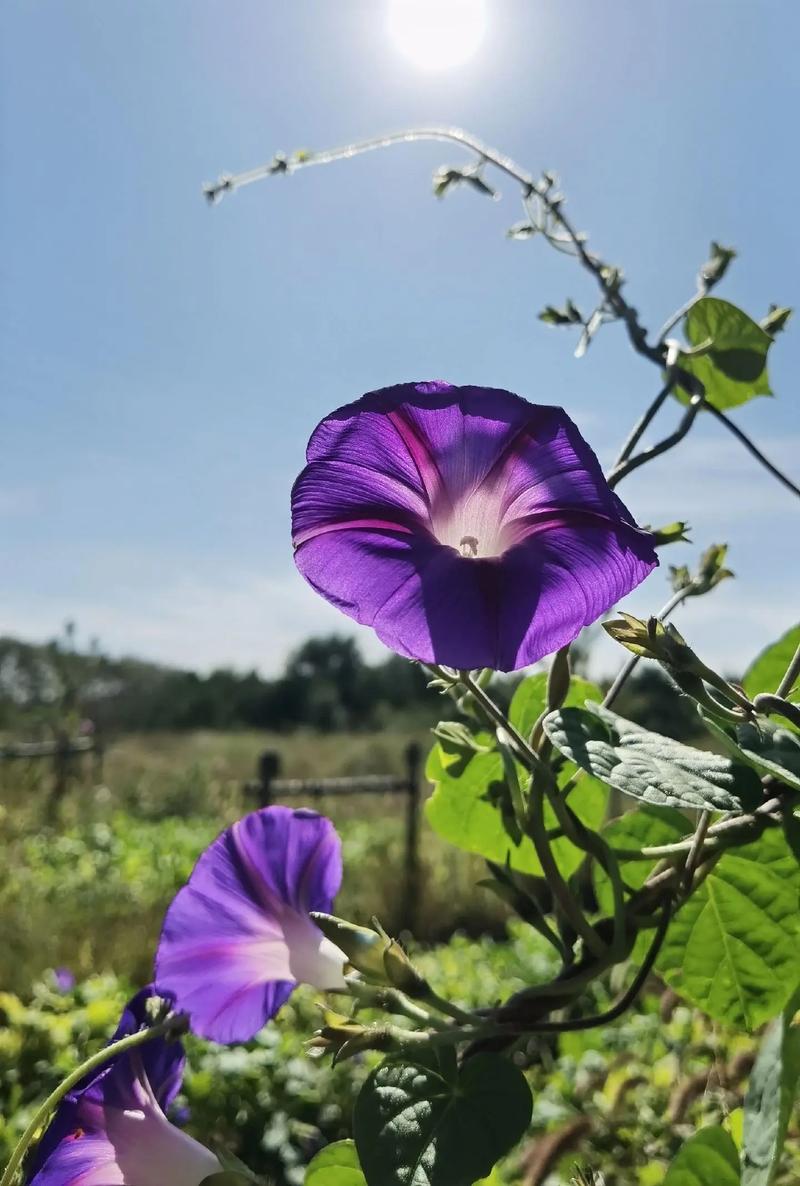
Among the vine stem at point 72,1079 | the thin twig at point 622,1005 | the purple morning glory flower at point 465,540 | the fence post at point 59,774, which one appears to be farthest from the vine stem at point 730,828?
the fence post at point 59,774

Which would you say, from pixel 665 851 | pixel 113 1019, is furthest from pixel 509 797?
pixel 113 1019

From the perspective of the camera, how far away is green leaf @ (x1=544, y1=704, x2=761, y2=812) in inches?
12.5

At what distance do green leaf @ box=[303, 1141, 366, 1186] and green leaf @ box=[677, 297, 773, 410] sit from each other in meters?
0.51

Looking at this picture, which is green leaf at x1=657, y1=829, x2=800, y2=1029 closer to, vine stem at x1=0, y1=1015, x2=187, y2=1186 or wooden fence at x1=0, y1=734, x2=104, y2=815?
vine stem at x1=0, y1=1015, x2=187, y2=1186

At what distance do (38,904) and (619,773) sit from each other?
11.5 ft

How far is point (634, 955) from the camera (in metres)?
0.59

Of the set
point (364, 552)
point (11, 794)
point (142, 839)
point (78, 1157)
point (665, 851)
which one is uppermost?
point (364, 552)

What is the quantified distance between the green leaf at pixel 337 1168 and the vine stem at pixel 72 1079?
0.09m

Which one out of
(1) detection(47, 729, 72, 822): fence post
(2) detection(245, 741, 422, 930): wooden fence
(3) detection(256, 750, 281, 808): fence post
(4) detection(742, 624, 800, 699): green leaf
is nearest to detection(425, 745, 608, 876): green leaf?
(4) detection(742, 624, 800, 699): green leaf

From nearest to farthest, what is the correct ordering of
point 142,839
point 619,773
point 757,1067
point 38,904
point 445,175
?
point 619,773, point 757,1067, point 445,175, point 38,904, point 142,839

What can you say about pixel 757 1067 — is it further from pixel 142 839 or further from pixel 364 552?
pixel 142 839

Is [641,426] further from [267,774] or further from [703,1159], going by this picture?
[267,774]

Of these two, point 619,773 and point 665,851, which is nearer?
point 619,773

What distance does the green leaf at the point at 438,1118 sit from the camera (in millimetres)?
372
